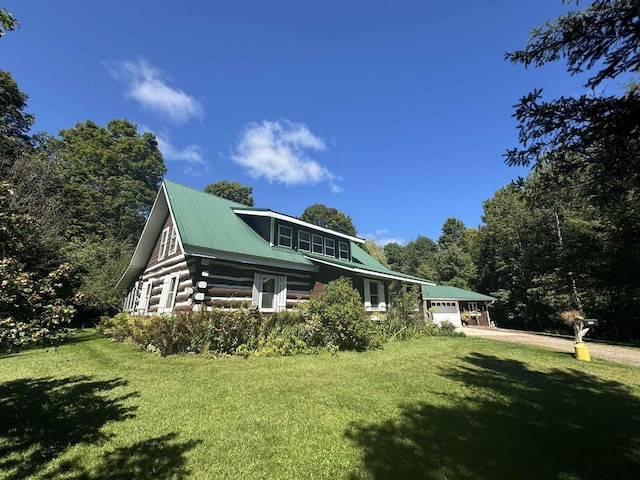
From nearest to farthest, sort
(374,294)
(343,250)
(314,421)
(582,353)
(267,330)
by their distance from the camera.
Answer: (314,421) → (582,353) → (267,330) → (374,294) → (343,250)

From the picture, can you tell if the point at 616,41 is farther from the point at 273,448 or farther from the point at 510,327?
the point at 510,327

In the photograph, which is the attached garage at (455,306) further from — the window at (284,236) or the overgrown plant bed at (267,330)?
the overgrown plant bed at (267,330)

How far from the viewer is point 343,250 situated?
71.8ft

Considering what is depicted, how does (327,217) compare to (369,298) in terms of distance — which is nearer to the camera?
(369,298)

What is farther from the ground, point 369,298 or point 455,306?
point 455,306

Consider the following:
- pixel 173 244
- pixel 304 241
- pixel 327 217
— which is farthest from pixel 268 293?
pixel 327 217

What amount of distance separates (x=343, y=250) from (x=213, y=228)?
1001 centimetres

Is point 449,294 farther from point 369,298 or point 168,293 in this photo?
point 168,293

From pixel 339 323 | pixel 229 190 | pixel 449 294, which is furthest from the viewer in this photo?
pixel 229 190

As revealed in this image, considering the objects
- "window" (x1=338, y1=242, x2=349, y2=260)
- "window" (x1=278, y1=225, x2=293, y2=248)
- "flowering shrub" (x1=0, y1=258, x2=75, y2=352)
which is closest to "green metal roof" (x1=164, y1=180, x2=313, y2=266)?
"window" (x1=278, y1=225, x2=293, y2=248)

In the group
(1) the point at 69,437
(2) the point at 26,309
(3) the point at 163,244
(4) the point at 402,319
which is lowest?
(1) the point at 69,437

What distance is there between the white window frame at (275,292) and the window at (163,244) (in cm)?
609

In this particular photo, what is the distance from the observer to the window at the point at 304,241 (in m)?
18.9

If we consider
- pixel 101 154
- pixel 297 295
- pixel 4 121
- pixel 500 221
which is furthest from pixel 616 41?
pixel 101 154
